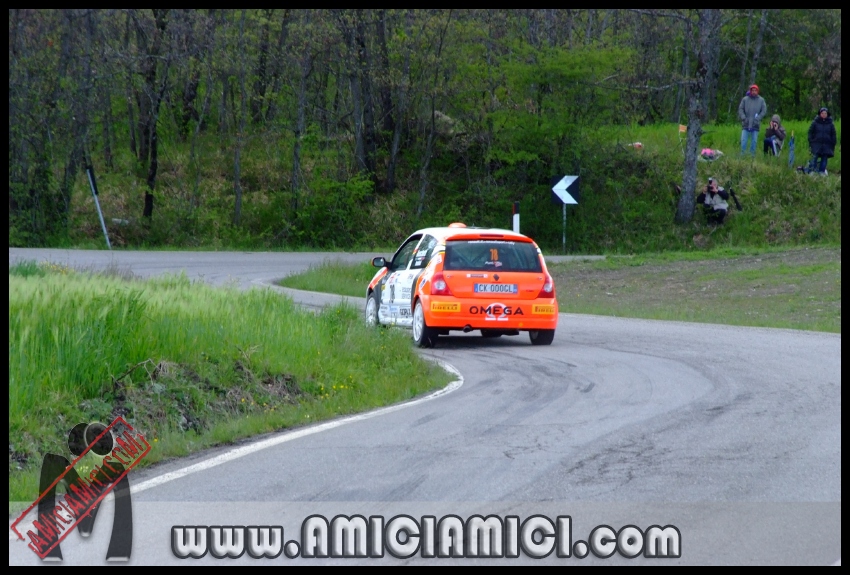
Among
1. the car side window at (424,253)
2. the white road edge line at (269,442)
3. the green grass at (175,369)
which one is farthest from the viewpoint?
the car side window at (424,253)

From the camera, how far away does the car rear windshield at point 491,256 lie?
1521 cm

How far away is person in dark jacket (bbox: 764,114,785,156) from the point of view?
39.8 m

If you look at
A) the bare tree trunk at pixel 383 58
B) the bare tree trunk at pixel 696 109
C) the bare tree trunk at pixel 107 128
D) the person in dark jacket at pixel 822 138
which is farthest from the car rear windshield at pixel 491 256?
the bare tree trunk at pixel 107 128

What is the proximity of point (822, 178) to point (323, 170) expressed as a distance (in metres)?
18.2

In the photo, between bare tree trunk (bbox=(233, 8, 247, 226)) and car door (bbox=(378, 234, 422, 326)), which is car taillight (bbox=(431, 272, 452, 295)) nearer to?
car door (bbox=(378, 234, 422, 326))

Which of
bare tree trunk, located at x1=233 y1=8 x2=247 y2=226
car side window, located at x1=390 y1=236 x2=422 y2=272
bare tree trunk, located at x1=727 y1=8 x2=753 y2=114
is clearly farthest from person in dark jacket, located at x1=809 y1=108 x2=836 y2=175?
car side window, located at x1=390 y1=236 x2=422 y2=272

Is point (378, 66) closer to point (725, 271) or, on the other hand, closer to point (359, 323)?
point (725, 271)

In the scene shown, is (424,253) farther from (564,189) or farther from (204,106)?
(204,106)

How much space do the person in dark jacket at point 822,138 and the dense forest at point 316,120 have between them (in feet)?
13.0

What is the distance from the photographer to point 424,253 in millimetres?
15852

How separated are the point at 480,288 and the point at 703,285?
1217 centimetres

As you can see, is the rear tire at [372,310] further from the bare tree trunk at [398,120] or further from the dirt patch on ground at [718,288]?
the bare tree trunk at [398,120]

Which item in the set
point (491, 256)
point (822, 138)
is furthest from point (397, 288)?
point (822, 138)
